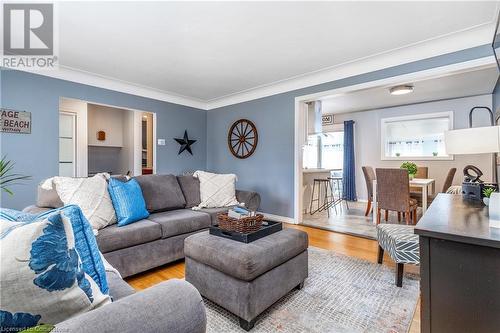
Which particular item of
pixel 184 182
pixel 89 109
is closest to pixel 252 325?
pixel 184 182

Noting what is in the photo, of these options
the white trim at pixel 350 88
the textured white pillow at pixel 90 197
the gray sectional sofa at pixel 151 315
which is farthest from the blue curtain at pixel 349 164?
the gray sectional sofa at pixel 151 315

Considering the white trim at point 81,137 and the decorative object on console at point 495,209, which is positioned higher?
the white trim at point 81,137

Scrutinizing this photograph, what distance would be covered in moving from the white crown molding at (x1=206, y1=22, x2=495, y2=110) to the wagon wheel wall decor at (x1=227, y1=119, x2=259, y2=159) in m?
0.60

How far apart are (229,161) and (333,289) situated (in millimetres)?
3536

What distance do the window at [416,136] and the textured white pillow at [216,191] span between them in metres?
4.62

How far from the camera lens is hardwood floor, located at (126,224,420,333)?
7.07 ft

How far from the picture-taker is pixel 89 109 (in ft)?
18.1

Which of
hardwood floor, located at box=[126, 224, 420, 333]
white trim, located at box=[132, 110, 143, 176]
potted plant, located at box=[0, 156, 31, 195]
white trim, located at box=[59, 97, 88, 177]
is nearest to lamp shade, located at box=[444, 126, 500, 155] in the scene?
hardwood floor, located at box=[126, 224, 420, 333]

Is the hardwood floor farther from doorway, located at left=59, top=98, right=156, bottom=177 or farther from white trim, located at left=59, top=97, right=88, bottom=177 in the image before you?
white trim, located at left=59, top=97, right=88, bottom=177

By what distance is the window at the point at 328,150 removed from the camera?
6.99 meters

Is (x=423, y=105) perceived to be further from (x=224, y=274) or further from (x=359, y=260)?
(x=224, y=274)

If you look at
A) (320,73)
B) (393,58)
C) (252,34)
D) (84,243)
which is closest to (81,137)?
(252,34)

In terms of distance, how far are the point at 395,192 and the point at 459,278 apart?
2.91 meters

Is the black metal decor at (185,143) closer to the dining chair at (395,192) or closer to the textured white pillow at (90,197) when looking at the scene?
the textured white pillow at (90,197)
